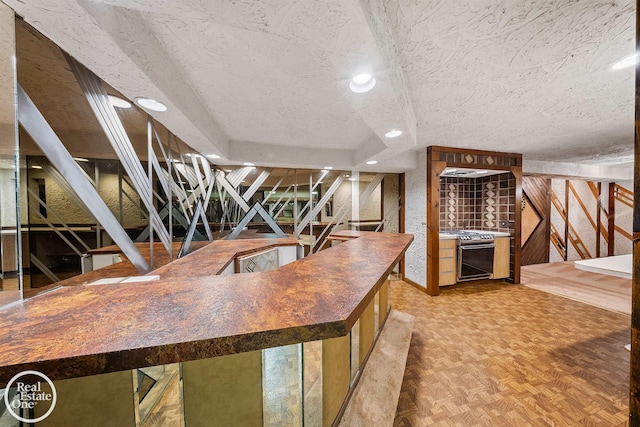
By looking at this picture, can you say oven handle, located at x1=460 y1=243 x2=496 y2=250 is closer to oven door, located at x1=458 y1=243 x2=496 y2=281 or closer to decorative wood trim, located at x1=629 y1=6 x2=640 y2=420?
oven door, located at x1=458 y1=243 x2=496 y2=281

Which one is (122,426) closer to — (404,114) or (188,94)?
(188,94)

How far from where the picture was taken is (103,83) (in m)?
1.22

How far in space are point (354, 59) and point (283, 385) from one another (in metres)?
1.48

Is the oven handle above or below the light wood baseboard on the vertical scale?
above

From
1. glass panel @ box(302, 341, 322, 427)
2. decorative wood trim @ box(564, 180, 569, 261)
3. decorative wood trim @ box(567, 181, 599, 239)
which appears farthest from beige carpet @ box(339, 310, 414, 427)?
decorative wood trim @ box(567, 181, 599, 239)

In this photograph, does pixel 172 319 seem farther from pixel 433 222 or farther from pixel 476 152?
pixel 476 152

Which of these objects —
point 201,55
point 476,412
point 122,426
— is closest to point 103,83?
point 201,55

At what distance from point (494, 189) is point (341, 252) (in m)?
4.42

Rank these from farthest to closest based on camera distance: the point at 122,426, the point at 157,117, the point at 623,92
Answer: the point at 623,92
the point at 157,117
the point at 122,426

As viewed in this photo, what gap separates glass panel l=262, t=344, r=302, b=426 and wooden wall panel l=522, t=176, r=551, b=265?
6221 mm

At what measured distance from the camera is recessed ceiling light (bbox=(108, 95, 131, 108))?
1.25 m

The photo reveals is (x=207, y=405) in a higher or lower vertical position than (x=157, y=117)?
lower

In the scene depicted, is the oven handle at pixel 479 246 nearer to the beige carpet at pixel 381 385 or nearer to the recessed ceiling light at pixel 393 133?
the beige carpet at pixel 381 385

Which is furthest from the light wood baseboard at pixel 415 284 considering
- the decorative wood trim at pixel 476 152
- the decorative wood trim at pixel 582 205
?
the decorative wood trim at pixel 582 205
